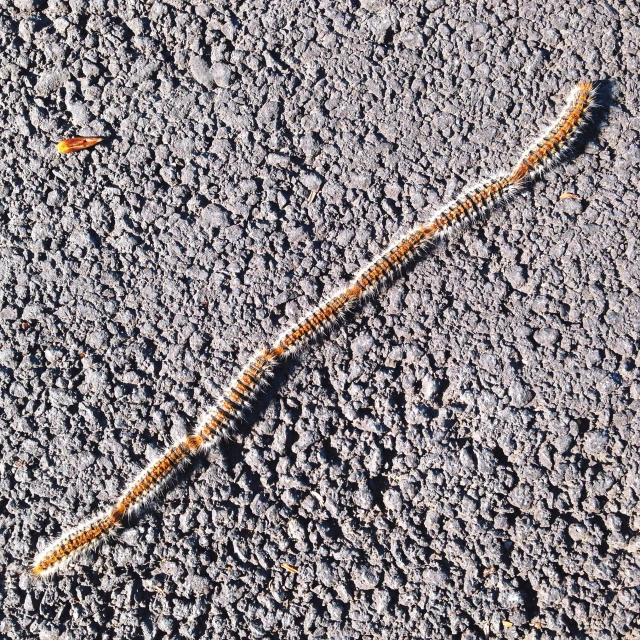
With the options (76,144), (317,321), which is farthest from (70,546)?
(76,144)

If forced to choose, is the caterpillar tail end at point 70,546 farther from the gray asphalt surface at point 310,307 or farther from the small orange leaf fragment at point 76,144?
the small orange leaf fragment at point 76,144

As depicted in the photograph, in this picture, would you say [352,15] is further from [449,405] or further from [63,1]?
[449,405]

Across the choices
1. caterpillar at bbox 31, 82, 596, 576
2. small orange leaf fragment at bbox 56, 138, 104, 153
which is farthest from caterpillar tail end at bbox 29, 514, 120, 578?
small orange leaf fragment at bbox 56, 138, 104, 153

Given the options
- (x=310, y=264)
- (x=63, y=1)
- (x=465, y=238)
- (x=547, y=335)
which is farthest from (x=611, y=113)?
(x=63, y=1)

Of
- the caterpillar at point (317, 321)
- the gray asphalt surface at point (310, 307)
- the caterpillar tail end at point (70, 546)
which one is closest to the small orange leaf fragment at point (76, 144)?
the gray asphalt surface at point (310, 307)

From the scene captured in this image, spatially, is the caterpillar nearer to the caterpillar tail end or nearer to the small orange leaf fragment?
the caterpillar tail end
